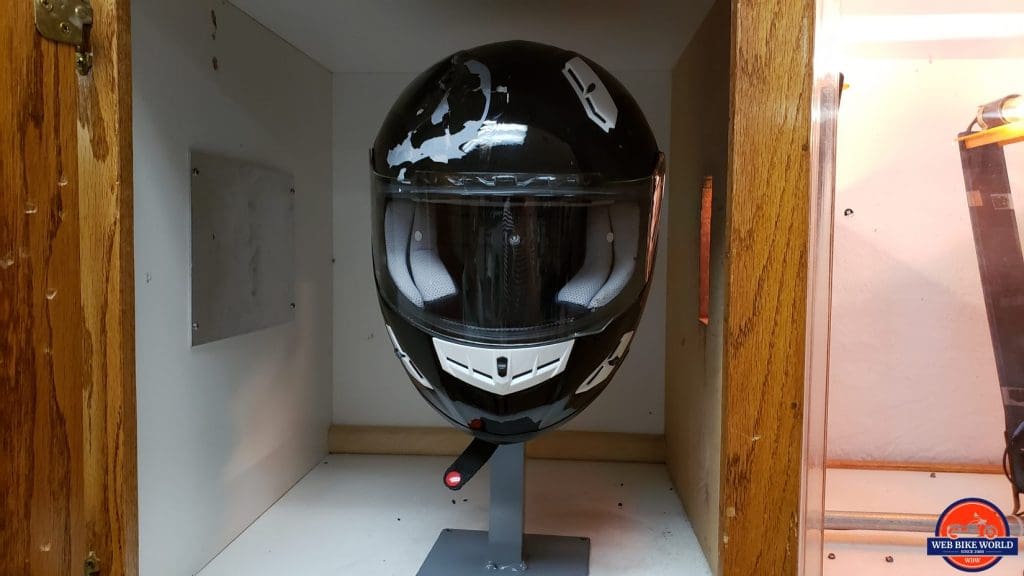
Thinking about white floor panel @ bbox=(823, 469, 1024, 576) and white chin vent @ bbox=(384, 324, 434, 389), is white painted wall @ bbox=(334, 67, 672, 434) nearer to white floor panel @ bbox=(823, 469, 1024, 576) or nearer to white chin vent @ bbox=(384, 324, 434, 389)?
white floor panel @ bbox=(823, 469, 1024, 576)

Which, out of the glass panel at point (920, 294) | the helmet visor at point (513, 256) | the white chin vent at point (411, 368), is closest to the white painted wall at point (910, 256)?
the glass panel at point (920, 294)

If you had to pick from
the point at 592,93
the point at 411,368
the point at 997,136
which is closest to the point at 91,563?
the point at 411,368

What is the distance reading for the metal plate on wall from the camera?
1.13 meters

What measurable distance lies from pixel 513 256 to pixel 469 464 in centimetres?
36

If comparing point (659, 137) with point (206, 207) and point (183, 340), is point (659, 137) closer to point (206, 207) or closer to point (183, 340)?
point (206, 207)

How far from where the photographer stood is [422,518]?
134 centimetres

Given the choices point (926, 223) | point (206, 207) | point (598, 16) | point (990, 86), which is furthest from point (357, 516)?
point (990, 86)

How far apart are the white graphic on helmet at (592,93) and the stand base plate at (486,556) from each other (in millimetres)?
712

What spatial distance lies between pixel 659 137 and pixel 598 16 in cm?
41

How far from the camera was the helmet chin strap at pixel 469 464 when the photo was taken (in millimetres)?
1069

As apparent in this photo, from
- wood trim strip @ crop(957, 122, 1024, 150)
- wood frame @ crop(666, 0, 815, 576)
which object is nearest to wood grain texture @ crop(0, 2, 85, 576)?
wood frame @ crop(666, 0, 815, 576)

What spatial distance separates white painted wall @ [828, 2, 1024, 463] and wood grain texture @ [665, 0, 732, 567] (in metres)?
0.25

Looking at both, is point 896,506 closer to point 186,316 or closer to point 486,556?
point 486,556

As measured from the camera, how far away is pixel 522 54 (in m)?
1.07
